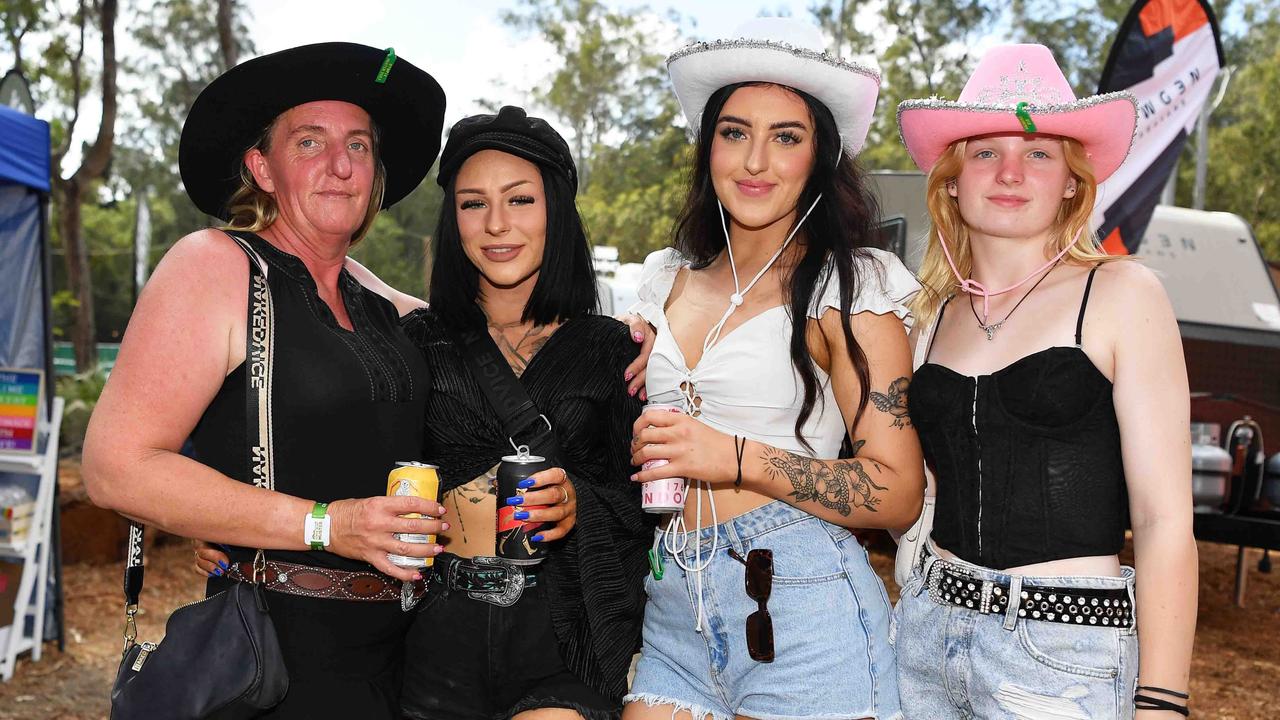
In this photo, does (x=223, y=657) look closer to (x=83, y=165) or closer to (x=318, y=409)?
(x=318, y=409)

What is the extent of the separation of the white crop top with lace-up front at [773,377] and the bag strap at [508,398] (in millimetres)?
400

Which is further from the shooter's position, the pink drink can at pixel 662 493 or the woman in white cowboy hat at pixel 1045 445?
the pink drink can at pixel 662 493

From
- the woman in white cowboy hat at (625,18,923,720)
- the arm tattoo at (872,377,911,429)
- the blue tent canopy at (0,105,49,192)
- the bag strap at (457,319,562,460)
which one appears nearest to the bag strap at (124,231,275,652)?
the bag strap at (457,319,562,460)

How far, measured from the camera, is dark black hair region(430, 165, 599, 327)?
3.06 m

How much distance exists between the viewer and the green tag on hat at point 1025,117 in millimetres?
2527

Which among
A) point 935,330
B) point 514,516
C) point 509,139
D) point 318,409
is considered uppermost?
point 509,139

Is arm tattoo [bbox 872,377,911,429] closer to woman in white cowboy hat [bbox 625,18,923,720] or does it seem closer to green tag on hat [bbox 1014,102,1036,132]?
woman in white cowboy hat [bbox 625,18,923,720]

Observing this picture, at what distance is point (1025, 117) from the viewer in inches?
99.7

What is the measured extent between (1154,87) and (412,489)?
25.3 ft

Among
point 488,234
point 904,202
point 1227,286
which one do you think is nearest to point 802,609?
point 488,234

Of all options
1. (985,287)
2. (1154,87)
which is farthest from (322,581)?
(1154,87)

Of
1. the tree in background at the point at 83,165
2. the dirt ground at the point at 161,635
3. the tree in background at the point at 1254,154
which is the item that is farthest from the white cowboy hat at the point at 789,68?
the tree in background at the point at 1254,154

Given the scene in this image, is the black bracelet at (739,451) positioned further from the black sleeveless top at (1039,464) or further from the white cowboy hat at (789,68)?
the white cowboy hat at (789,68)

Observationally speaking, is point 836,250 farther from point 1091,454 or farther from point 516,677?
point 516,677
